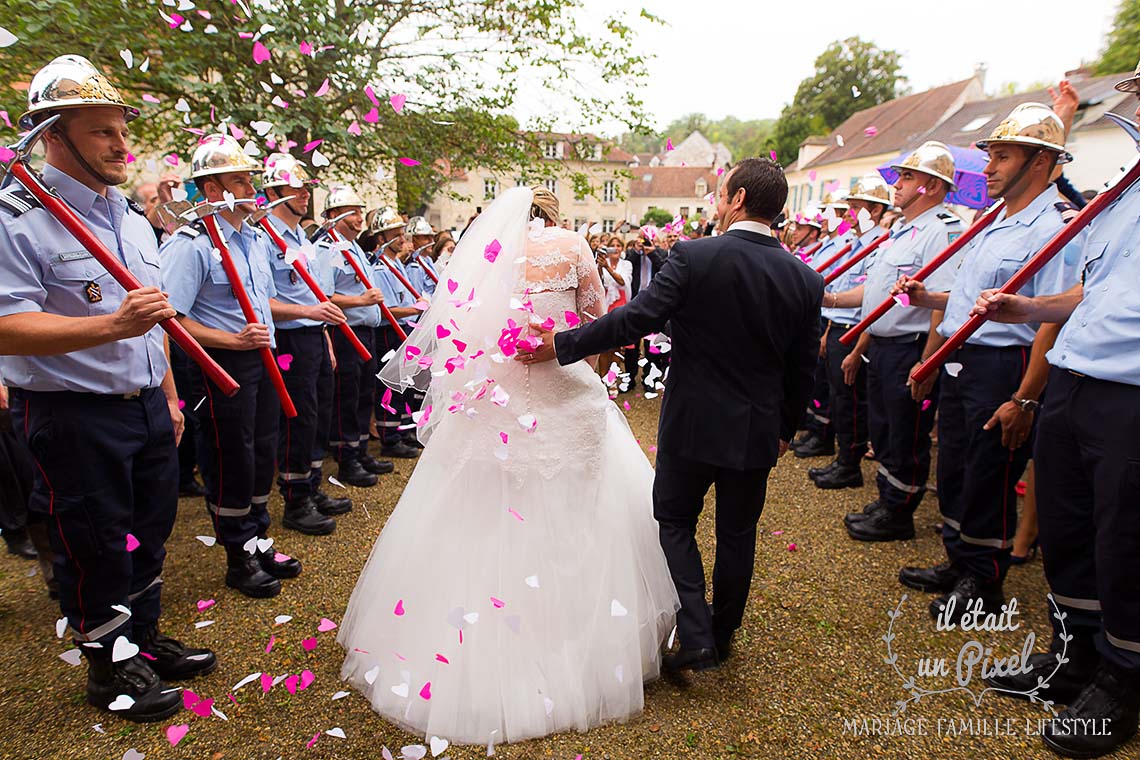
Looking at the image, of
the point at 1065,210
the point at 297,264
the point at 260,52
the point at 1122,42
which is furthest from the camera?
the point at 1122,42

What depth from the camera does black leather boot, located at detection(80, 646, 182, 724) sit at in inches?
114

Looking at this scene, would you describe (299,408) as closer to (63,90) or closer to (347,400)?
(347,400)

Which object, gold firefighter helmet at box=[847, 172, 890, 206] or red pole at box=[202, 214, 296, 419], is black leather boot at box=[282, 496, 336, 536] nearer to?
red pole at box=[202, 214, 296, 419]

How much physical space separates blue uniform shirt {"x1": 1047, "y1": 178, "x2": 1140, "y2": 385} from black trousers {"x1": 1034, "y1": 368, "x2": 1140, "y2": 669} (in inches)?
3.2

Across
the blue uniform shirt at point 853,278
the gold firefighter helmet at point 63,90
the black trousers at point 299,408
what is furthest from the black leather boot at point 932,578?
the gold firefighter helmet at point 63,90

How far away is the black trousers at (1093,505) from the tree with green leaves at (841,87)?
4944cm

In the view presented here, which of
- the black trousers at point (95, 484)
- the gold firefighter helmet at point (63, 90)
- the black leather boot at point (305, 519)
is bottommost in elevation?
the black leather boot at point (305, 519)

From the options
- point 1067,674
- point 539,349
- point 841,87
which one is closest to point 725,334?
point 539,349

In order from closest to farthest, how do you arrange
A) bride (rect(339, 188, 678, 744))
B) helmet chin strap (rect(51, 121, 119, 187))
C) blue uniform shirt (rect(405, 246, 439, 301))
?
1. helmet chin strap (rect(51, 121, 119, 187))
2. bride (rect(339, 188, 678, 744))
3. blue uniform shirt (rect(405, 246, 439, 301))

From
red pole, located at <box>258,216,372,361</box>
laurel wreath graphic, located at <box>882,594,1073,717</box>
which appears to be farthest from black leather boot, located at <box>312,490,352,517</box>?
laurel wreath graphic, located at <box>882,594,1073,717</box>

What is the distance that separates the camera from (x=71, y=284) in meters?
2.64

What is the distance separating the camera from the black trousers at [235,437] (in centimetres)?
379

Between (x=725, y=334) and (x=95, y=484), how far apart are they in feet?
9.32

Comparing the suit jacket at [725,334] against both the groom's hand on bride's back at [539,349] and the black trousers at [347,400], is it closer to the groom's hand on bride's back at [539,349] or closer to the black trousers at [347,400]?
the groom's hand on bride's back at [539,349]
